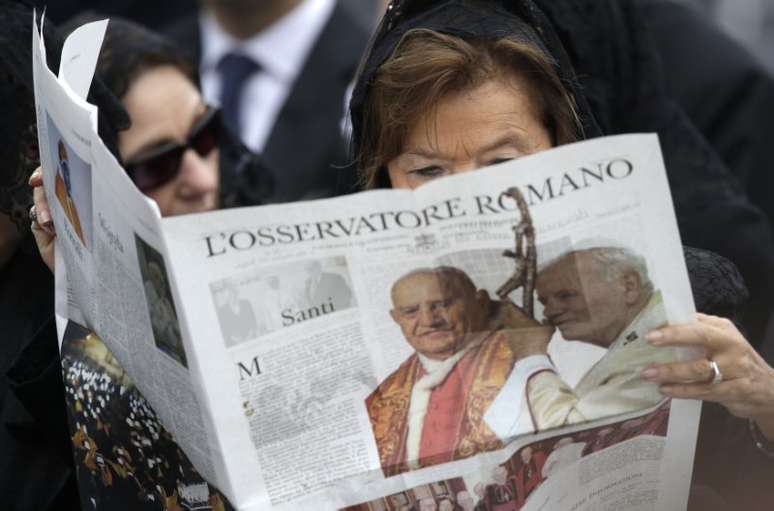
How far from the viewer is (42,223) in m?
2.21

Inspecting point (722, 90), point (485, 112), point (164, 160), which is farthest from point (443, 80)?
point (722, 90)

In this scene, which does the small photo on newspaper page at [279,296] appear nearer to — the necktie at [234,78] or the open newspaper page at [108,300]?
the open newspaper page at [108,300]

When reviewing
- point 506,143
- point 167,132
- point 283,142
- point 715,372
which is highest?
point 283,142

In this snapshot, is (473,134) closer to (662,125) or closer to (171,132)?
(662,125)

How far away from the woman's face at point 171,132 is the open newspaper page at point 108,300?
127cm

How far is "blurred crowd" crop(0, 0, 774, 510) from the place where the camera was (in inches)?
87.7

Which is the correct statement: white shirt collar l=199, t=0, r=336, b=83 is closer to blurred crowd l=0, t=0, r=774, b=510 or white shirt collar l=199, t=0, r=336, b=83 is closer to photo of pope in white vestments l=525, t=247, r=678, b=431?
blurred crowd l=0, t=0, r=774, b=510

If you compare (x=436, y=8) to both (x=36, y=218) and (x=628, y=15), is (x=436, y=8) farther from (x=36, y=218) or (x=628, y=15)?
(x=628, y=15)

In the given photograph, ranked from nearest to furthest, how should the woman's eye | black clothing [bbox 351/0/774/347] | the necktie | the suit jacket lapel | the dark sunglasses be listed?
the woman's eye
black clothing [bbox 351/0/774/347]
the dark sunglasses
the suit jacket lapel
the necktie

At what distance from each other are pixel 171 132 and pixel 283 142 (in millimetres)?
1138

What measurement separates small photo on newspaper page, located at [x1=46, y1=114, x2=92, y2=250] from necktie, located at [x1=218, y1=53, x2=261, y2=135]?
2.78 meters

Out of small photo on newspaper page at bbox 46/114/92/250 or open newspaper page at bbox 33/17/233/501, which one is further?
small photo on newspaper page at bbox 46/114/92/250

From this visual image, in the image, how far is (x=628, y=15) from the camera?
11.7 feet

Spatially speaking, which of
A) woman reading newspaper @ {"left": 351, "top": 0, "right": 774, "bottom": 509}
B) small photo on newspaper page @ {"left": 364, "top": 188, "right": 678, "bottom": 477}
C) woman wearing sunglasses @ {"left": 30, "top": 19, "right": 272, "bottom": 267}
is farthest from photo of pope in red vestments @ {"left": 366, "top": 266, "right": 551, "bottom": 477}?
woman wearing sunglasses @ {"left": 30, "top": 19, "right": 272, "bottom": 267}
